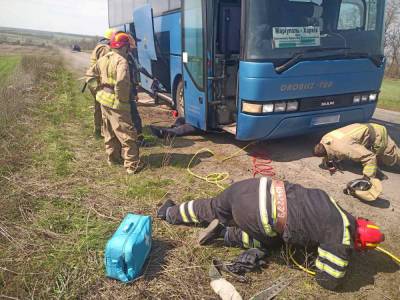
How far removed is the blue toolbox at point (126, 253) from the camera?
2785mm

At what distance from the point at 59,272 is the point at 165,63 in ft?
21.9

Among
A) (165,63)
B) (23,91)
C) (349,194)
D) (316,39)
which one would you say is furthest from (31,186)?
(23,91)

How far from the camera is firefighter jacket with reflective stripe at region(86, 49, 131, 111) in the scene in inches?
192

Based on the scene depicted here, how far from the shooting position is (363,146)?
489 cm

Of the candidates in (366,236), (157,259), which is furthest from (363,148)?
(157,259)

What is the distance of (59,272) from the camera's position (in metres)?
2.90

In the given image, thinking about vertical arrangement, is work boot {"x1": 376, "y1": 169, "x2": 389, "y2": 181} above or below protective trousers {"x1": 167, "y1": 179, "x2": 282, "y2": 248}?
below

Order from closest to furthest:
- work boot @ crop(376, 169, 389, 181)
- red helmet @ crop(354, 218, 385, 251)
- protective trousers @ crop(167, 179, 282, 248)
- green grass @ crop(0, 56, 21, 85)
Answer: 1. red helmet @ crop(354, 218, 385, 251)
2. protective trousers @ crop(167, 179, 282, 248)
3. work boot @ crop(376, 169, 389, 181)
4. green grass @ crop(0, 56, 21, 85)

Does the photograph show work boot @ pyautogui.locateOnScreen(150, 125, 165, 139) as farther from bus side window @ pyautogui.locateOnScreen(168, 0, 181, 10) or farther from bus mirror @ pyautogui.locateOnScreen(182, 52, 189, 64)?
bus side window @ pyautogui.locateOnScreen(168, 0, 181, 10)

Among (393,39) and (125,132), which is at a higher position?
(393,39)

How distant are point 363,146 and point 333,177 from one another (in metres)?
0.61

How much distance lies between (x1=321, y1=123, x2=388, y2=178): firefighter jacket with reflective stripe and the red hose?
88cm

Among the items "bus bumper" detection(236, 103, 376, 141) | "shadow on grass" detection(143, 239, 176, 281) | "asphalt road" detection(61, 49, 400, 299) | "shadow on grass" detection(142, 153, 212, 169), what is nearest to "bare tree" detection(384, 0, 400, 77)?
"asphalt road" detection(61, 49, 400, 299)

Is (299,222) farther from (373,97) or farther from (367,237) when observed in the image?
(373,97)
